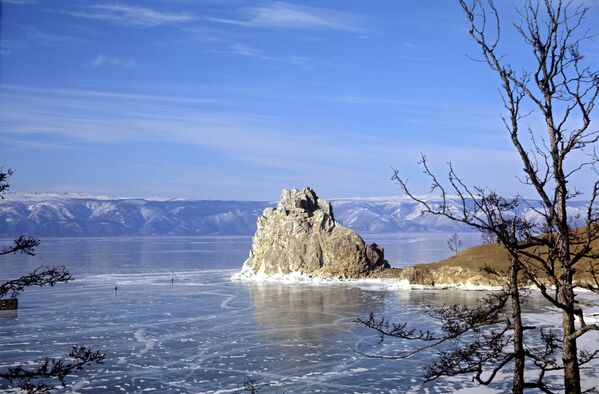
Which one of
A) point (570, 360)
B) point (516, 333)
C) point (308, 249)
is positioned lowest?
point (516, 333)

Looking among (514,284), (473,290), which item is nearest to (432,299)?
(473,290)

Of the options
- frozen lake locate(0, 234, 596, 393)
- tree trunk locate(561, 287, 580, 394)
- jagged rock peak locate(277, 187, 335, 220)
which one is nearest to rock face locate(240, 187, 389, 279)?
jagged rock peak locate(277, 187, 335, 220)

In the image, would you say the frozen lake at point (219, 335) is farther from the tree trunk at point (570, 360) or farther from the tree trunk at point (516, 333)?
the tree trunk at point (570, 360)

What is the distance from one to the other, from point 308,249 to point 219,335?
1991 inches

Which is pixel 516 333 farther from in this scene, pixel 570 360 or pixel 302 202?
pixel 302 202

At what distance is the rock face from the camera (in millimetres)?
88750

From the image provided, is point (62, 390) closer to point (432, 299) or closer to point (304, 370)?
point (304, 370)

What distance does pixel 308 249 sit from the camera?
91.1 metres

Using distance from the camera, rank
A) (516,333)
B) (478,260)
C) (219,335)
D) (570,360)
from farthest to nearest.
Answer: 1. (478,260)
2. (219,335)
3. (516,333)
4. (570,360)

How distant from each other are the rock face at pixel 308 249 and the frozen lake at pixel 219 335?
1414 cm

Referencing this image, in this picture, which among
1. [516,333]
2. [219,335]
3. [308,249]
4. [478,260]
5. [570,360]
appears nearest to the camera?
[570,360]

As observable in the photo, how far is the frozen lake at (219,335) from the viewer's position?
2886 centimetres

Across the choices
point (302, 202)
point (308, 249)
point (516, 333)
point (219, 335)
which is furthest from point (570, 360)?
point (302, 202)

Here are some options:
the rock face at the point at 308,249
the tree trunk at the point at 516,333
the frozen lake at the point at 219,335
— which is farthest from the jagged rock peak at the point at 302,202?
the tree trunk at the point at 516,333
